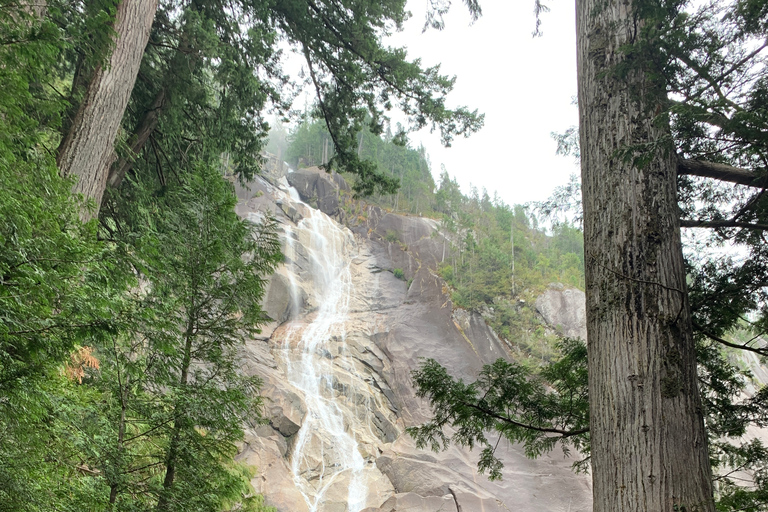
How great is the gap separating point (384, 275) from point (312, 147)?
27.3 metres

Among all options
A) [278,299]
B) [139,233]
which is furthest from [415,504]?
[278,299]

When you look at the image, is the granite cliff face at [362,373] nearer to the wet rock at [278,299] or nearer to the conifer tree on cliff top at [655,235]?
the wet rock at [278,299]

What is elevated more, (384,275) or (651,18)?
(384,275)

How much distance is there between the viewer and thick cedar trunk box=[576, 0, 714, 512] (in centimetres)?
223

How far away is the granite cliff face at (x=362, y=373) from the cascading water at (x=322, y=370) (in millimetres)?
58

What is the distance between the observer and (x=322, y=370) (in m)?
23.0

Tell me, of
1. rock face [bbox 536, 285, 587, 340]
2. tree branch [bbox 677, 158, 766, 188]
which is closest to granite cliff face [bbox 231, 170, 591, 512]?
tree branch [bbox 677, 158, 766, 188]

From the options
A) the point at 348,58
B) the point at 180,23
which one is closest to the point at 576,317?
the point at 348,58

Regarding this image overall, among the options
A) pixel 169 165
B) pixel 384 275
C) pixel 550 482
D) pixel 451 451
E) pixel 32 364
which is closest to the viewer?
pixel 32 364

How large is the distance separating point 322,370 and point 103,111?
19939 millimetres

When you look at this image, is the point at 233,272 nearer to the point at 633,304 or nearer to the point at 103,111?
the point at 103,111

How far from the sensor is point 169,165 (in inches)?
293

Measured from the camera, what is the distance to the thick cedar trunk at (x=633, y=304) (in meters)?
2.23

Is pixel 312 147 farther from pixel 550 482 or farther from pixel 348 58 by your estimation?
pixel 348 58
